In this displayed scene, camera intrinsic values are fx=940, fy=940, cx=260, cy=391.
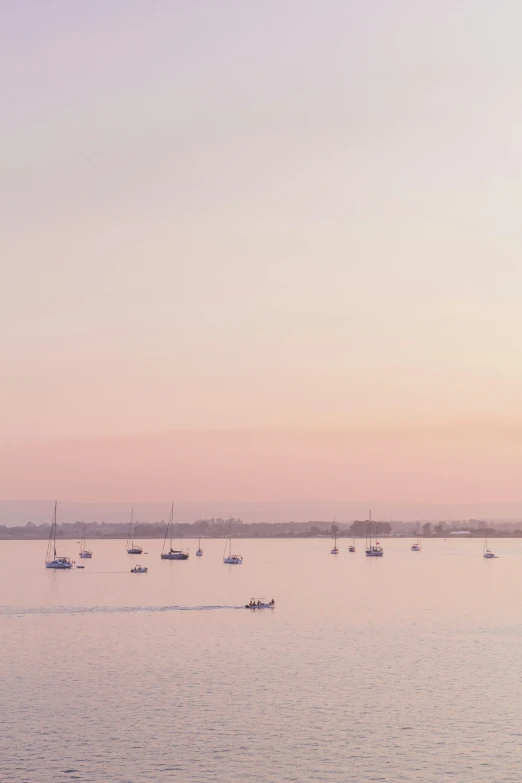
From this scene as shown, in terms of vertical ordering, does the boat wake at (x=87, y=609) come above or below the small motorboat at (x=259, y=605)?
below

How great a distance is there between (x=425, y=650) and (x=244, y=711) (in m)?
48.5

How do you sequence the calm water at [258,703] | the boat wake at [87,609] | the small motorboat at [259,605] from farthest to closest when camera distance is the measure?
1. the small motorboat at [259,605]
2. the boat wake at [87,609]
3. the calm water at [258,703]

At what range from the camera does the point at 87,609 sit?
18938 cm

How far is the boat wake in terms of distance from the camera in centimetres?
18300

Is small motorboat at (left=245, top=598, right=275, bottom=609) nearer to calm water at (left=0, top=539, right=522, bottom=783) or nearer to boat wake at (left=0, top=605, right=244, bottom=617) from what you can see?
boat wake at (left=0, top=605, right=244, bottom=617)

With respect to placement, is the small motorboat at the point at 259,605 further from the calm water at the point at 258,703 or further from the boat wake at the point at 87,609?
the calm water at the point at 258,703

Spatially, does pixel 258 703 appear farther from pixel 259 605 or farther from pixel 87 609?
pixel 87 609

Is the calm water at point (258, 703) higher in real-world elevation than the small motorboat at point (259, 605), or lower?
lower

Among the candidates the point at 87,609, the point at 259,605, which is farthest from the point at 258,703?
the point at 87,609

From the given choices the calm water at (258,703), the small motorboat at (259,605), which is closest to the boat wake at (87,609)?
the small motorboat at (259,605)

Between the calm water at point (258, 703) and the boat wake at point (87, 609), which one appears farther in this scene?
the boat wake at point (87, 609)

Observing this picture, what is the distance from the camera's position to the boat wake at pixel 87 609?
7205 inches

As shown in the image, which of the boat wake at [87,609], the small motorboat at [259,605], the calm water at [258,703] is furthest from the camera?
the small motorboat at [259,605]

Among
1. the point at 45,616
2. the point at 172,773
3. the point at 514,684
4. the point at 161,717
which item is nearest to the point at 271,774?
the point at 172,773
